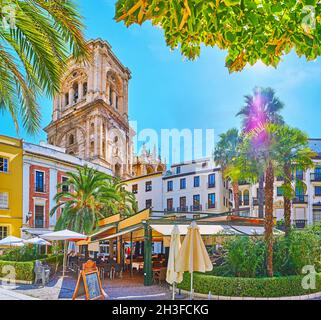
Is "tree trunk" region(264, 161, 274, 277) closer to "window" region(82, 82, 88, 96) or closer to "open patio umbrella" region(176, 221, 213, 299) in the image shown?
"open patio umbrella" region(176, 221, 213, 299)

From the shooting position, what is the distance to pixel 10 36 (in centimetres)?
566

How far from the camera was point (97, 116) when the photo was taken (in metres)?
9.59

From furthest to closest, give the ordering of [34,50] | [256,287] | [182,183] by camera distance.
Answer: [182,183] < [256,287] < [34,50]

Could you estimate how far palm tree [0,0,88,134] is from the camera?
534 centimetres

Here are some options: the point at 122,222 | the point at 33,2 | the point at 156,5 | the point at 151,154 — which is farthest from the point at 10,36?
the point at 122,222

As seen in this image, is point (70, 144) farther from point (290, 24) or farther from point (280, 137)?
point (290, 24)

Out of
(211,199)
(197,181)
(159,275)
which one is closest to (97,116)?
(159,275)

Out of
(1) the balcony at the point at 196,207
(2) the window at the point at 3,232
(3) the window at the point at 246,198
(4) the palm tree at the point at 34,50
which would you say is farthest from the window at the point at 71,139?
(3) the window at the point at 246,198

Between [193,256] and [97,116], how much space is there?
3.97 metres

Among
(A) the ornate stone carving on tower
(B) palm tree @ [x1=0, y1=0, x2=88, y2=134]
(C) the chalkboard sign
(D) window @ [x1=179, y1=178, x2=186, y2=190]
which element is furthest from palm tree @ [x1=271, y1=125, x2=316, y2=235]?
(B) palm tree @ [x1=0, y1=0, x2=88, y2=134]

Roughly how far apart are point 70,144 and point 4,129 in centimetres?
289

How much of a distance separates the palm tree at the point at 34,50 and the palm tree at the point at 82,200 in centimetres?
725

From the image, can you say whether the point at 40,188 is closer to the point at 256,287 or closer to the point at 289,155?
the point at 256,287

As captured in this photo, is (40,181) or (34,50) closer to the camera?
(34,50)
